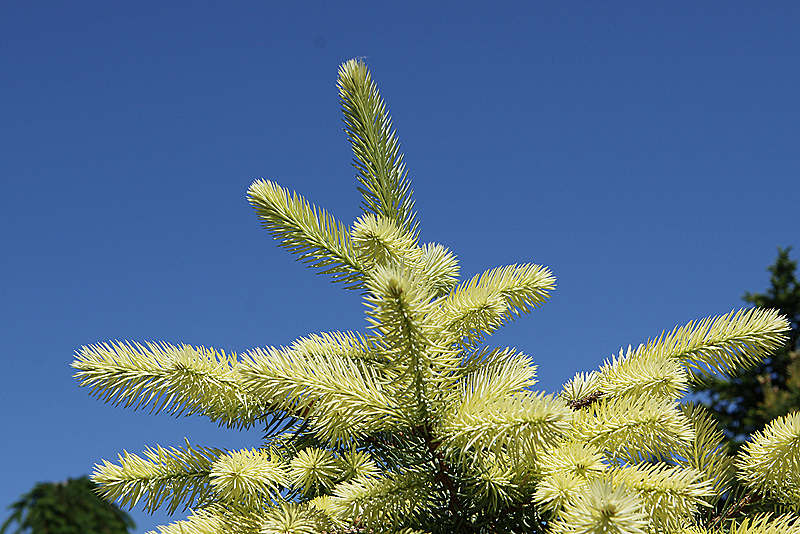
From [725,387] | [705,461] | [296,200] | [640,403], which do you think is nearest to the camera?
[640,403]

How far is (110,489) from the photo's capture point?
4.30 feet

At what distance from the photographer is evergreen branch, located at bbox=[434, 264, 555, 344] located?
1215 mm

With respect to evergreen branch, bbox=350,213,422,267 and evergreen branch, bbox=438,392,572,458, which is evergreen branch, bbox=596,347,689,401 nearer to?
evergreen branch, bbox=438,392,572,458

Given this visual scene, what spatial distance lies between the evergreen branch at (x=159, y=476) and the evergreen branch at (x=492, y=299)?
611mm

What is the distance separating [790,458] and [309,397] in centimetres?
94

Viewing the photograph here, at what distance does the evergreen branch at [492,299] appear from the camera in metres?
1.21

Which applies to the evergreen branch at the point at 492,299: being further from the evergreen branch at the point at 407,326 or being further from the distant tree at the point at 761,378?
the distant tree at the point at 761,378

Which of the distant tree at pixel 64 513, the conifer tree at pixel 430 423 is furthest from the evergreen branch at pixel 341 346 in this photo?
the distant tree at pixel 64 513

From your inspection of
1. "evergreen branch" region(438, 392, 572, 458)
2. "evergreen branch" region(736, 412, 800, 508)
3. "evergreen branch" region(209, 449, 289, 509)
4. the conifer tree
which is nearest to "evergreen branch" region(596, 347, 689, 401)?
the conifer tree

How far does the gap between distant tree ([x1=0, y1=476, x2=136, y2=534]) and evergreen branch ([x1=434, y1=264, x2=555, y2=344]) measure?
6716mm

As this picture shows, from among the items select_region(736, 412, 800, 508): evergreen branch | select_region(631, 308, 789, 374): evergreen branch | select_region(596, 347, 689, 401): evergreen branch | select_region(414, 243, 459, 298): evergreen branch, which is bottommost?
select_region(736, 412, 800, 508): evergreen branch

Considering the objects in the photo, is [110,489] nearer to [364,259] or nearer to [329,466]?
[329,466]

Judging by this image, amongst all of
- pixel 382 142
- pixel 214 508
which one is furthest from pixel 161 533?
pixel 382 142

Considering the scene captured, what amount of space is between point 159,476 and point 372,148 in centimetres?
98
